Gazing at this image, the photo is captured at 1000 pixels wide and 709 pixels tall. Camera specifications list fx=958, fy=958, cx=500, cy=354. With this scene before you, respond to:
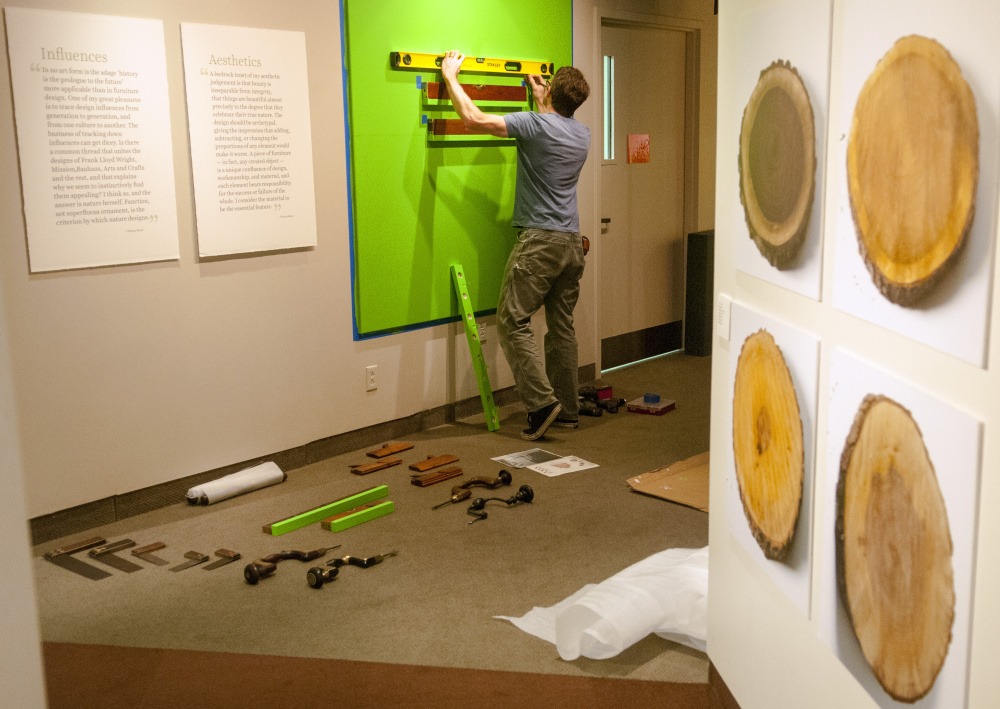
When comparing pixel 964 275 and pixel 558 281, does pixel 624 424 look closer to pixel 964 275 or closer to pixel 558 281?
pixel 558 281

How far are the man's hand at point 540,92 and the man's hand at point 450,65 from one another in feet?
2.03

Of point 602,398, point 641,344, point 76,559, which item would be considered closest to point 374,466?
point 76,559

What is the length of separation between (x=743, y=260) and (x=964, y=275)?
87 centimetres

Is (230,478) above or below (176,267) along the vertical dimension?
below

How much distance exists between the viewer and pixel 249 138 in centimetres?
421

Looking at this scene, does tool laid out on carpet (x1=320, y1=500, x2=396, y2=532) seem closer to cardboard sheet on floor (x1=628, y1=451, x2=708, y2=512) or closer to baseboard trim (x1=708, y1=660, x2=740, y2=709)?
cardboard sheet on floor (x1=628, y1=451, x2=708, y2=512)

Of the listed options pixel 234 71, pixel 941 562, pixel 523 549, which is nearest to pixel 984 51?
pixel 941 562

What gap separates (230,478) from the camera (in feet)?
13.8

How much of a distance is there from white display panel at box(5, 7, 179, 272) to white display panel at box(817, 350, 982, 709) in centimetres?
300

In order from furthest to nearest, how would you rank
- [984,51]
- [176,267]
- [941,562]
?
[176,267]
[941,562]
[984,51]

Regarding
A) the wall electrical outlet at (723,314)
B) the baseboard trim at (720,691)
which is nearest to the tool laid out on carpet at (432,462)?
the baseboard trim at (720,691)

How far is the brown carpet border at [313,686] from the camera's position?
8.57ft

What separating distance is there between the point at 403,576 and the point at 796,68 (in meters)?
2.24

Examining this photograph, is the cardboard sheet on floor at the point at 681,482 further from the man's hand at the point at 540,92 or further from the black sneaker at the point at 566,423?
the man's hand at the point at 540,92
